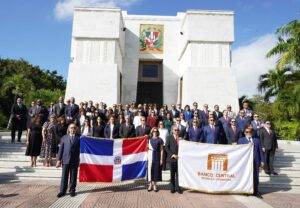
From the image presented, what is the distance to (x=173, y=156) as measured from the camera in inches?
388

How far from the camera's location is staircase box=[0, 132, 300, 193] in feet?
35.8

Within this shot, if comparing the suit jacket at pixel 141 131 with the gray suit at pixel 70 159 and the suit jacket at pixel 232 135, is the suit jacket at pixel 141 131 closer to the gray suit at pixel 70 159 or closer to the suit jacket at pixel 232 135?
the suit jacket at pixel 232 135

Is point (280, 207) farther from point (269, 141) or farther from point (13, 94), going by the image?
point (13, 94)

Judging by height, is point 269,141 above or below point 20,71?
below

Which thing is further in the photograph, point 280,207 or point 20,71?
point 20,71

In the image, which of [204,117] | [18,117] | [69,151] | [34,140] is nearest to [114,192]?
[69,151]

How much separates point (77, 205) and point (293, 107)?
43.3 feet

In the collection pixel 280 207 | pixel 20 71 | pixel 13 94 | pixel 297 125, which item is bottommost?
pixel 280 207

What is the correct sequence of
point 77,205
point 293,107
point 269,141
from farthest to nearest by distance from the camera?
1. point 293,107
2. point 269,141
3. point 77,205

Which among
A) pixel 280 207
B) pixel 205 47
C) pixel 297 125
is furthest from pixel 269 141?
pixel 205 47

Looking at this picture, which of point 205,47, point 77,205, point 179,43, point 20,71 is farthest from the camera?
point 20,71

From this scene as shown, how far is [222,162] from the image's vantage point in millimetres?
9891

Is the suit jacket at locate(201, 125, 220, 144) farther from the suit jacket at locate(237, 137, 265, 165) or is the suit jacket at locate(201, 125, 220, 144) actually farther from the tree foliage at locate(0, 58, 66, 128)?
the tree foliage at locate(0, 58, 66, 128)

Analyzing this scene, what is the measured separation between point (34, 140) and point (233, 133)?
588 centimetres
